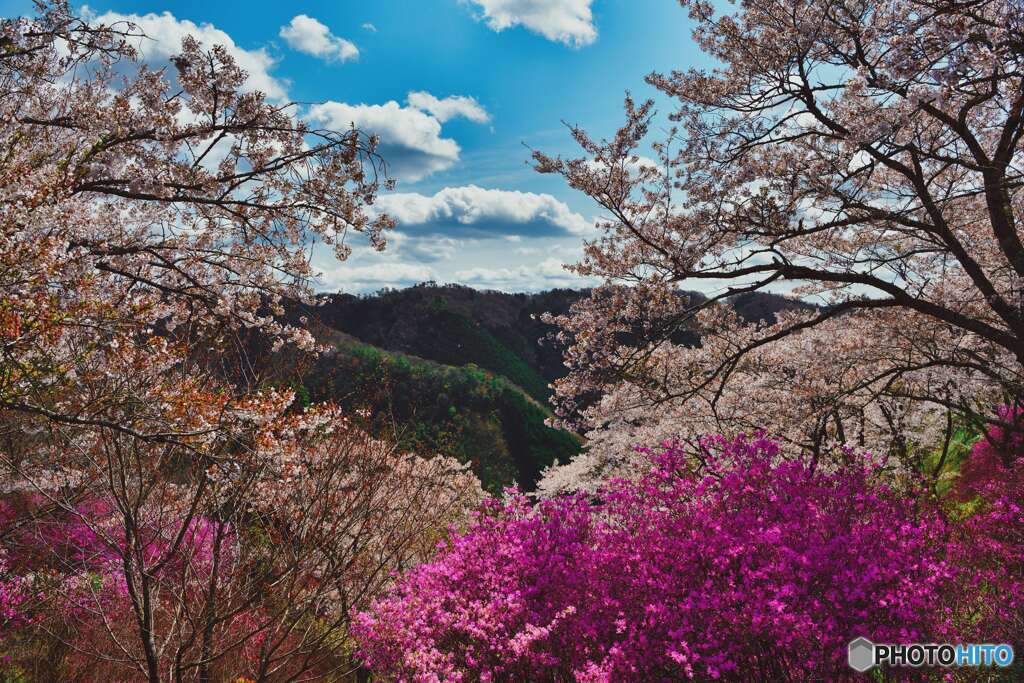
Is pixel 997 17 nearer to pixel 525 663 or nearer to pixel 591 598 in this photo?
pixel 591 598

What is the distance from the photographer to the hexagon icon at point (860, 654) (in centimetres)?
418

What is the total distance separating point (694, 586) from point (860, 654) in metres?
1.24

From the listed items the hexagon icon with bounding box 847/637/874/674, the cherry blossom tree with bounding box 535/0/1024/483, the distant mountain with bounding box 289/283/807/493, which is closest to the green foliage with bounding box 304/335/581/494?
the distant mountain with bounding box 289/283/807/493

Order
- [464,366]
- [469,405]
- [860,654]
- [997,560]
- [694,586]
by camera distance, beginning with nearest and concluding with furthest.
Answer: [860,654], [694,586], [997,560], [469,405], [464,366]

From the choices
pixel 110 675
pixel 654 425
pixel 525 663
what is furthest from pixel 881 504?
pixel 110 675

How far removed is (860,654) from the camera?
4.24 m

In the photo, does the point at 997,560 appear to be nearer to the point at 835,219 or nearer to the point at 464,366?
the point at 835,219

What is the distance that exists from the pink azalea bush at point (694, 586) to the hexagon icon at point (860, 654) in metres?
0.06

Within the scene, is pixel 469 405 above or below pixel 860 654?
above

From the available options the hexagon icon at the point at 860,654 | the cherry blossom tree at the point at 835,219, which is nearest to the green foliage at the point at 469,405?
the cherry blossom tree at the point at 835,219

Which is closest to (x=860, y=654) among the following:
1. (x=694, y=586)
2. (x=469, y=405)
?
(x=694, y=586)

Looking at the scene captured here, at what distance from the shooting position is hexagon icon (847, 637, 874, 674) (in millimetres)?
4184

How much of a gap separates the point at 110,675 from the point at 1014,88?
12.2 metres

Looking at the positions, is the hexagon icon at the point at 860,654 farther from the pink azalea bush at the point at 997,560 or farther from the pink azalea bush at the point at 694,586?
the pink azalea bush at the point at 997,560
